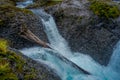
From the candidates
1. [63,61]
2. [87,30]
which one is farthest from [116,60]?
[63,61]

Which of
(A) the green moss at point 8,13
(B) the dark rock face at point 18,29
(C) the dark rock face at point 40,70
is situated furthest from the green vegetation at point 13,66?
(A) the green moss at point 8,13

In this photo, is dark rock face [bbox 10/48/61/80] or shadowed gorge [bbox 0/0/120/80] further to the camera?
shadowed gorge [bbox 0/0/120/80]

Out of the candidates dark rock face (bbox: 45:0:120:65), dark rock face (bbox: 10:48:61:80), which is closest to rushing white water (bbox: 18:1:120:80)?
dark rock face (bbox: 45:0:120:65)

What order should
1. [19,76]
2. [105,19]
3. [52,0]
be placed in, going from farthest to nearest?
[52,0] → [105,19] → [19,76]

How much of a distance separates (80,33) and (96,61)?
167cm

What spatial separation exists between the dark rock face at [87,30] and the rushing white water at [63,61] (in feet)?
0.98

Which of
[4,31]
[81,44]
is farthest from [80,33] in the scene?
[4,31]

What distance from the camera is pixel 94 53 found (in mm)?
12469

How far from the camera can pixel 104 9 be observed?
13.1 metres

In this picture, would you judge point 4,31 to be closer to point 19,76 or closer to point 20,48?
point 20,48

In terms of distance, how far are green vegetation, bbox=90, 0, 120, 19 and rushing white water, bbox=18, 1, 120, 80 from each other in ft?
5.77

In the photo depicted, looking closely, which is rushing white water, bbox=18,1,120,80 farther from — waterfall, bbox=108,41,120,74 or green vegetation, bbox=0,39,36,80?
green vegetation, bbox=0,39,36,80

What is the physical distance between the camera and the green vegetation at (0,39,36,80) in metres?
7.64

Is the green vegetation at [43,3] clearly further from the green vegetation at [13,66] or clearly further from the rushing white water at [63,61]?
the green vegetation at [13,66]
